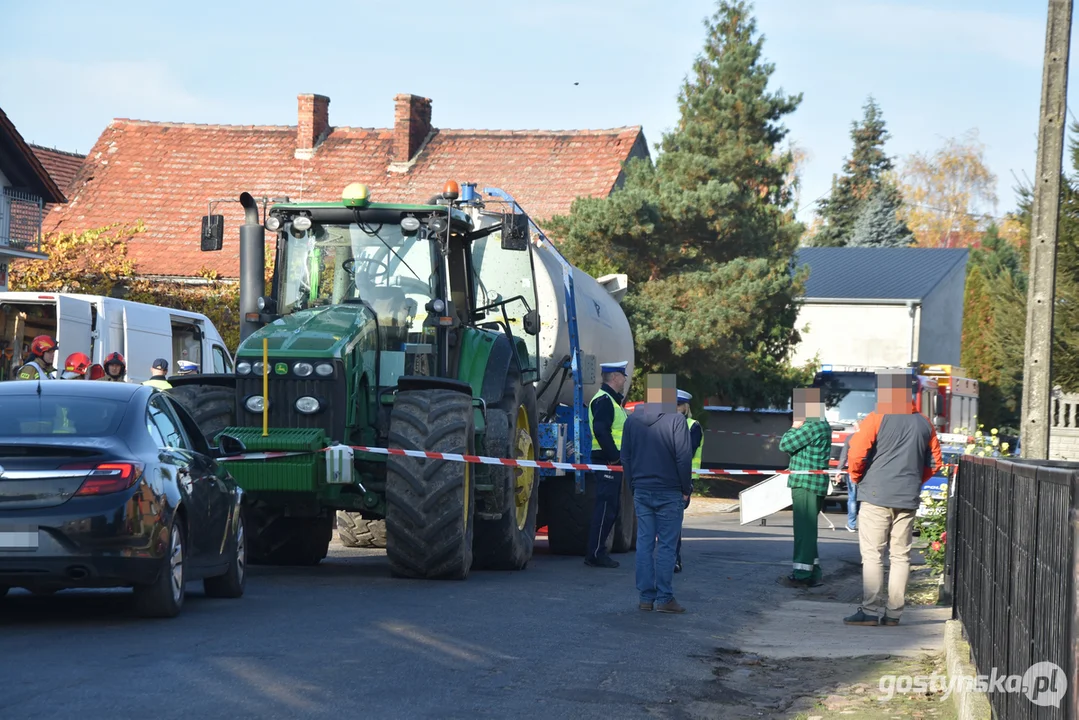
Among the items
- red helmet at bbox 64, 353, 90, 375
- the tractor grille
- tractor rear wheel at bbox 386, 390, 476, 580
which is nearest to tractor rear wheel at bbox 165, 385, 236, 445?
the tractor grille

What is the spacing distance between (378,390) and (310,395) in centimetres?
96

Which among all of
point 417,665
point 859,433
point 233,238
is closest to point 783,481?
point 859,433

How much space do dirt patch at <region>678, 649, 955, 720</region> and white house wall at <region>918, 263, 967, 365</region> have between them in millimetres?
41724

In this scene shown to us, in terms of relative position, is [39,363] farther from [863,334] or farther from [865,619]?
[863,334]

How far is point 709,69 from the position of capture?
118 feet

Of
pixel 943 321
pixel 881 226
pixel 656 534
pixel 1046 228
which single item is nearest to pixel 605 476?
pixel 656 534

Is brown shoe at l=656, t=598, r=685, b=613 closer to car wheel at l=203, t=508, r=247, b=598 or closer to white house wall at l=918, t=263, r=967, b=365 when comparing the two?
car wheel at l=203, t=508, r=247, b=598

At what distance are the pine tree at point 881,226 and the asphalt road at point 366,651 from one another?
6664cm

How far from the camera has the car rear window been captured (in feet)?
28.9

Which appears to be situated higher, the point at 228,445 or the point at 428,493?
the point at 228,445

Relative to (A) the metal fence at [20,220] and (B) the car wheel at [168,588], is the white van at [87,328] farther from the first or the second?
(A) the metal fence at [20,220]

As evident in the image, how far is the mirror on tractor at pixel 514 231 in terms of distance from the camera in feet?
42.3

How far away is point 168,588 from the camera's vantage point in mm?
8930

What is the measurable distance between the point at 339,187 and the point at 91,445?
31581 millimetres
